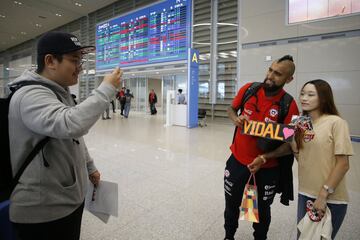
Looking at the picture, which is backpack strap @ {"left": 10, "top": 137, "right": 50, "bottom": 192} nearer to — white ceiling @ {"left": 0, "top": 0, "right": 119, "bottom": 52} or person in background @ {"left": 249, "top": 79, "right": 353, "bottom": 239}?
person in background @ {"left": 249, "top": 79, "right": 353, "bottom": 239}

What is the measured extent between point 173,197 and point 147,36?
9.12m

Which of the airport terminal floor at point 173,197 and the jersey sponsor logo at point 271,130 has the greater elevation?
the jersey sponsor logo at point 271,130

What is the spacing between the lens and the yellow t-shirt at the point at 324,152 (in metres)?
1.26

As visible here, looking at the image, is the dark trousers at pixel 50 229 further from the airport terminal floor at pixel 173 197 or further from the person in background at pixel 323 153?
the person in background at pixel 323 153

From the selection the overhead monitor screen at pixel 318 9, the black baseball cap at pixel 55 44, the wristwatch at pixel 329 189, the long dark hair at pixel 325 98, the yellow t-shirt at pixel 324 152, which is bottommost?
the wristwatch at pixel 329 189

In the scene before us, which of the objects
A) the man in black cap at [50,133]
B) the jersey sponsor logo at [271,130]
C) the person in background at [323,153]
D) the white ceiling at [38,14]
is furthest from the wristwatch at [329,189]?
the white ceiling at [38,14]

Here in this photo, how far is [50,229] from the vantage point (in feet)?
3.32

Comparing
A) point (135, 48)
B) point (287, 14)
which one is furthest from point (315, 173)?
point (135, 48)

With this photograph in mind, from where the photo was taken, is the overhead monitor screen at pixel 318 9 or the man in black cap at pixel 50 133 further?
the overhead monitor screen at pixel 318 9

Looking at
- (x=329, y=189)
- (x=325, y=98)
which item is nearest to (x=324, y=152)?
(x=329, y=189)

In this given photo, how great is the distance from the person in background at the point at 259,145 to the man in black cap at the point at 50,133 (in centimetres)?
98

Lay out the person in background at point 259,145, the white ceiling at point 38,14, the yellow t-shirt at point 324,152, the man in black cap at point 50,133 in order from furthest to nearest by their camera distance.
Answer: the white ceiling at point 38,14 < the person in background at point 259,145 < the yellow t-shirt at point 324,152 < the man in black cap at point 50,133

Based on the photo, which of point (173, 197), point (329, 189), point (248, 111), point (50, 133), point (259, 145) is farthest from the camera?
point (173, 197)

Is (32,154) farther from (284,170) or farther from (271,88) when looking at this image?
(284,170)
